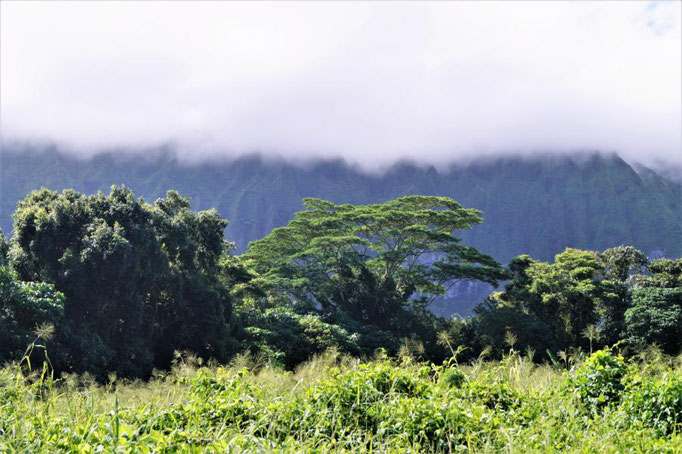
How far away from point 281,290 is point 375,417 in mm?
27293

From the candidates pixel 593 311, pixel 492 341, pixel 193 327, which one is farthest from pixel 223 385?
pixel 593 311

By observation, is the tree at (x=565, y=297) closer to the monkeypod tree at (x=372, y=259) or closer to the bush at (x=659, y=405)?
the monkeypod tree at (x=372, y=259)

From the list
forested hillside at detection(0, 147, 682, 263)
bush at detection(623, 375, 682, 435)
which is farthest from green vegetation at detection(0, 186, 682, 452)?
forested hillside at detection(0, 147, 682, 263)

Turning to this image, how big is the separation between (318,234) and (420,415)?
28829mm

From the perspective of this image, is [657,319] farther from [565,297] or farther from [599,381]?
[599,381]

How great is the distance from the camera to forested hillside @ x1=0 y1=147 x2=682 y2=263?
410 ft

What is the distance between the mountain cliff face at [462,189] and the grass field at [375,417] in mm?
110995

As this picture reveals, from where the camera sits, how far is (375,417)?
643cm

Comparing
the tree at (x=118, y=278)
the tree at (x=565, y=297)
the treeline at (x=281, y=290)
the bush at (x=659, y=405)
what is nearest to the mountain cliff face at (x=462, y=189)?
the treeline at (x=281, y=290)

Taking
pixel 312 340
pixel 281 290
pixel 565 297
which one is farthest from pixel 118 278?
pixel 565 297

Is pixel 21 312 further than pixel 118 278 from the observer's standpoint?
No

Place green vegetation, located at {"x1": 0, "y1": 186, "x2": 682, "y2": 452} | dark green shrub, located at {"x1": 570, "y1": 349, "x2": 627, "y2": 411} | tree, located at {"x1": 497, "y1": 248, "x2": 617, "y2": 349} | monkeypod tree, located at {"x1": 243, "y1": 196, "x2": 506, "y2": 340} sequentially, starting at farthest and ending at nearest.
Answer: monkeypod tree, located at {"x1": 243, "y1": 196, "x2": 506, "y2": 340}
tree, located at {"x1": 497, "y1": 248, "x2": 617, "y2": 349}
dark green shrub, located at {"x1": 570, "y1": 349, "x2": 627, "y2": 411}
green vegetation, located at {"x1": 0, "y1": 186, "x2": 682, "y2": 452}

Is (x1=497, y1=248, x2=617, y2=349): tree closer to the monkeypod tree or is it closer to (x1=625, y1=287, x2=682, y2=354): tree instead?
(x1=625, y1=287, x2=682, y2=354): tree

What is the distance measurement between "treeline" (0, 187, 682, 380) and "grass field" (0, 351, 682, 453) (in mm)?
1997
